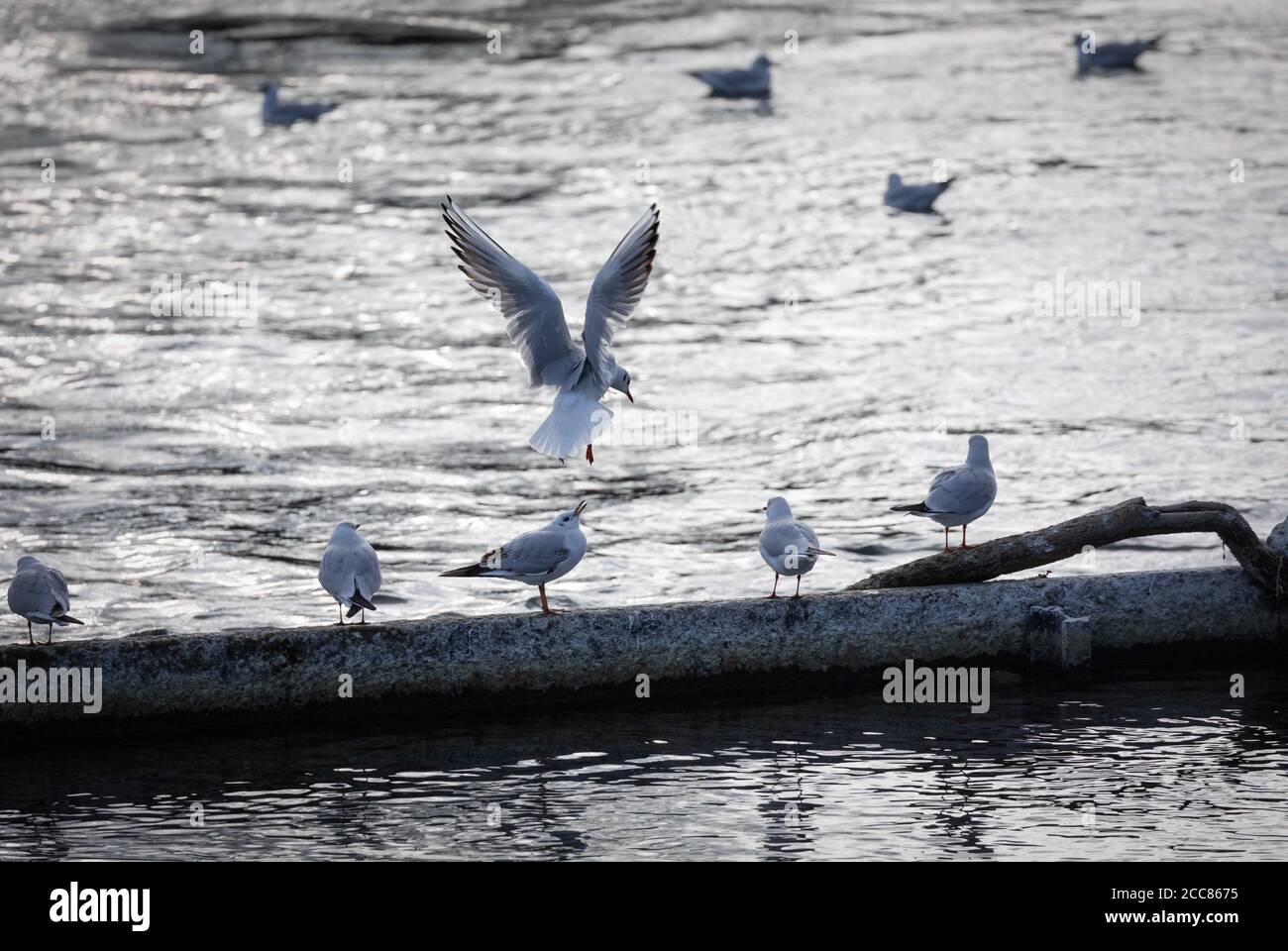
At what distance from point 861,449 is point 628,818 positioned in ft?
20.9

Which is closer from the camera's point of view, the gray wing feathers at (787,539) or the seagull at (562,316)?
the gray wing feathers at (787,539)

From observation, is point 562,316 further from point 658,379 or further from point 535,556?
point 658,379

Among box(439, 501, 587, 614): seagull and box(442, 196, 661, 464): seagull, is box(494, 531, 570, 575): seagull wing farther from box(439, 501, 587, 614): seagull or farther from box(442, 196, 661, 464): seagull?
box(442, 196, 661, 464): seagull

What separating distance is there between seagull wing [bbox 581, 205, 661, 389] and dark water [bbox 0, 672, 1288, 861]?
1.94 m

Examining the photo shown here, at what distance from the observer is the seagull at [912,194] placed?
20547mm

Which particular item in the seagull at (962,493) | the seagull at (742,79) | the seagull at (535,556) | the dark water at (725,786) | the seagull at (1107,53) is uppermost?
the seagull at (1107,53)

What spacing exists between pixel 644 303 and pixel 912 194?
377cm

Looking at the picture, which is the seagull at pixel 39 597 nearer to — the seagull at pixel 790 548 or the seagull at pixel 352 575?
the seagull at pixel 352 575

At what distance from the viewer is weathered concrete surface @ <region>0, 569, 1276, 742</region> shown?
875 centimetres

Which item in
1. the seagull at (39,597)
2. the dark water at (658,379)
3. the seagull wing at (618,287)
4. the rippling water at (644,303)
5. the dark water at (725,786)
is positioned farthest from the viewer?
the rippling water at (644,303)

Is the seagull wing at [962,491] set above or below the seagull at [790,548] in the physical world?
above

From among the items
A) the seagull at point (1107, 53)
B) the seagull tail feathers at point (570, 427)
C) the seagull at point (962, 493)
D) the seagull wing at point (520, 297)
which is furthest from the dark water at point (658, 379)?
the seagull wing at point (520, 297)

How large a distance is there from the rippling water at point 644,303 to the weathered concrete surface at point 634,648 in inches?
64.5

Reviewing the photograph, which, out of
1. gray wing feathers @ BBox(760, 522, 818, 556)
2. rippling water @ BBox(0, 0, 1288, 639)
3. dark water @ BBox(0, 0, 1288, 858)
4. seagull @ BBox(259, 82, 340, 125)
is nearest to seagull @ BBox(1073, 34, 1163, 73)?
dark water @ BBox(0, 0, 1288, 858)
